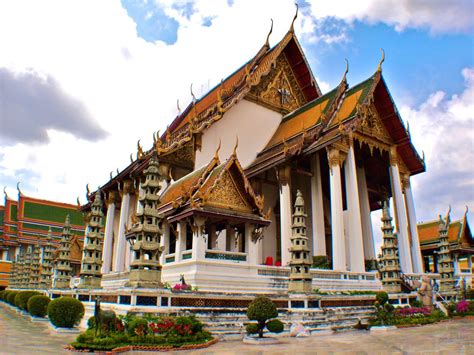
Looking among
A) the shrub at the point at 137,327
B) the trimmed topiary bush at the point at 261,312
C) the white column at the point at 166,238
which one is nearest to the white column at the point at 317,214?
the white column at the point at 166,238

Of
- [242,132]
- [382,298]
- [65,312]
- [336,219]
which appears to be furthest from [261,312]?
[242,132]

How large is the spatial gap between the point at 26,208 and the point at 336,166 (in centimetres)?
3394

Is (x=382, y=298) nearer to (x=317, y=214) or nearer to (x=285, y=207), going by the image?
(x=317, y=214)

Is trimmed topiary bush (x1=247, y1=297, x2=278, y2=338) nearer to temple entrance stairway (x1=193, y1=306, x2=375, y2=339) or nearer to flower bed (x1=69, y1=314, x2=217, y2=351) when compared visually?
temple entrance stairway (x1=193, y1=306, x2=375, y2=339)

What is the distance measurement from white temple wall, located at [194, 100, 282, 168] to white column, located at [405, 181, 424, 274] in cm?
673

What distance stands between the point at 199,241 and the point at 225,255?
3.04 ft

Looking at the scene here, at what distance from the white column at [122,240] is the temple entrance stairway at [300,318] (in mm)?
11550

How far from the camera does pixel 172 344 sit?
7082 millimetres

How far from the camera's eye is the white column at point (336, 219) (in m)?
14.6

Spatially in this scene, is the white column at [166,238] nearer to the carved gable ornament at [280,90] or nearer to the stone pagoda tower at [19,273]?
the carved gable ornament at [280,90]

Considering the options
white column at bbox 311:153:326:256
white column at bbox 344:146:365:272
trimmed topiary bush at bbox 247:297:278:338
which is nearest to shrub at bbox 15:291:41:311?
white column at bbox 311:153:326:256

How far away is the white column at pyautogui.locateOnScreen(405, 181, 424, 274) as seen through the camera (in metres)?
17.5

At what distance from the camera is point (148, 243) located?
8867 millimetres

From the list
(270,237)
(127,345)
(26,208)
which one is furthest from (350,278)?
(26,208)
